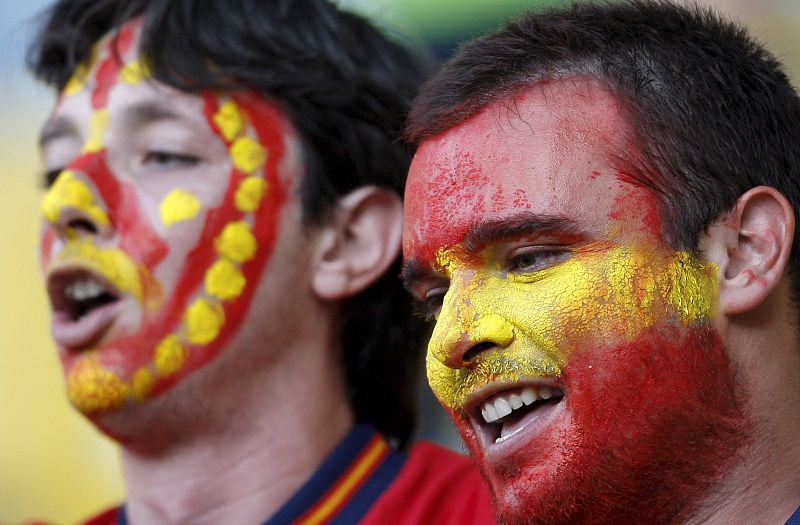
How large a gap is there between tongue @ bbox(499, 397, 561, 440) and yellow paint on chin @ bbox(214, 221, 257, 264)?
2.91 feet

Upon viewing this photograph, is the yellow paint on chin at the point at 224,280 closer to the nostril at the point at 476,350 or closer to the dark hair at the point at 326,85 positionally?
the dark hair at the point at 326,85

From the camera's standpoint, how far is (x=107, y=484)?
4051 mm

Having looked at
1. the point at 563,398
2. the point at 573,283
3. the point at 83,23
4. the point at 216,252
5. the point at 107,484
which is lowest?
the point at 107,484

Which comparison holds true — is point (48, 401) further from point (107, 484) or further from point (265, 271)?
point (265, 271)

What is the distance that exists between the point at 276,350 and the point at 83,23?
0.87 m

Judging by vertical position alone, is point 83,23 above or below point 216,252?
above

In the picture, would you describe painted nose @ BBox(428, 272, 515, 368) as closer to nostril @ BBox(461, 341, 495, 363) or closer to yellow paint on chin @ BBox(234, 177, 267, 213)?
nostril @ BBox(461, 341, 495, 363)

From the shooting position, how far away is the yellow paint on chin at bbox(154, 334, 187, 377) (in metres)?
2.40

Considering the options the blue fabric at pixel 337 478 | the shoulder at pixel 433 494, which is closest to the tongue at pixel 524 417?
the shoulder at pixel 433 494

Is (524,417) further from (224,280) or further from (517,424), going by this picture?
(224,280)

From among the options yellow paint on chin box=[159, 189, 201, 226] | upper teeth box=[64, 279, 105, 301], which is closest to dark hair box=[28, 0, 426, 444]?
yellow paint on chin box=[159, 189, 201, 226]

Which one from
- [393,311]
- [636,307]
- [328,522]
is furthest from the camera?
[393,311]

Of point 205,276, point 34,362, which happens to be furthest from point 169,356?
point 34,362

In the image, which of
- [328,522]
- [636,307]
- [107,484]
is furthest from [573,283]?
[107,484]
